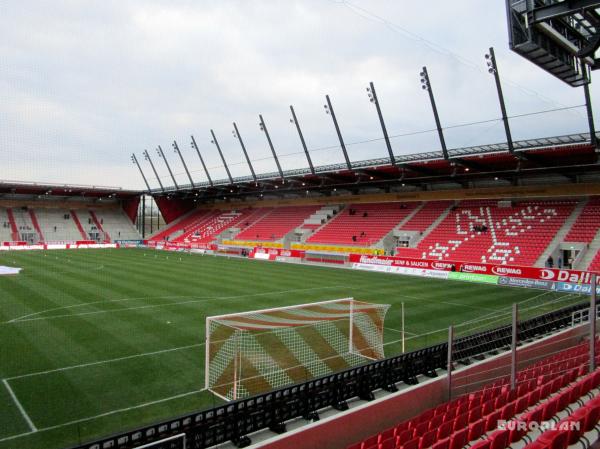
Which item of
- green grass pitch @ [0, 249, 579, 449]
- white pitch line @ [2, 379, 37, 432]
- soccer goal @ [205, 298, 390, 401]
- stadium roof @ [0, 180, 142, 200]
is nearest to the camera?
white pitch line @ [2, 379, 37, 432]

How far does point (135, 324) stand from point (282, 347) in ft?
18.2

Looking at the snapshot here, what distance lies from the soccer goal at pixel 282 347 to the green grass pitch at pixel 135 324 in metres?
0.53

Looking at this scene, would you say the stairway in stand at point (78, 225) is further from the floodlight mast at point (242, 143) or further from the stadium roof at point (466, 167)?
the floodlight mast at point (242, 143)

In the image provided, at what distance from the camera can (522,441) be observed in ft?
16.9

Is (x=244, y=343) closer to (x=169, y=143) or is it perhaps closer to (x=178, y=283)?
(x=178, y=283)

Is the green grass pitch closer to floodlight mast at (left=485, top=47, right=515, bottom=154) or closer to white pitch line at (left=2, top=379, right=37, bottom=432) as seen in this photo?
white pitch line at (left=2, top=379, right=37, bottom=432)

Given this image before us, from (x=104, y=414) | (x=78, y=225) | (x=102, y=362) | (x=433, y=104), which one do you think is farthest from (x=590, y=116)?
(x=78, y=225)

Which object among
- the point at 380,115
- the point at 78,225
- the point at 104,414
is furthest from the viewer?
the point at 78,225

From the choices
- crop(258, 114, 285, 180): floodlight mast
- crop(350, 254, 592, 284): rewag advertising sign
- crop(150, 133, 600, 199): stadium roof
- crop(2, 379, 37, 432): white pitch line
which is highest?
crop(258, 114, 285, 180): floodlight mast

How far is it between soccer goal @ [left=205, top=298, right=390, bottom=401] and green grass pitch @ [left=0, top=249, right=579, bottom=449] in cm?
53

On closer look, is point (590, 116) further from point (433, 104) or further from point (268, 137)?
point (268, 137)

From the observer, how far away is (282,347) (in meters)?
11.4

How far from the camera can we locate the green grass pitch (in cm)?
770

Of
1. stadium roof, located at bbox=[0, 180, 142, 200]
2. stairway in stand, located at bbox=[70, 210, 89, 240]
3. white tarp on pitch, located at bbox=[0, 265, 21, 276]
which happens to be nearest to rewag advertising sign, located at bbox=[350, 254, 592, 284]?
white tarp on pitch, located at bbox=[0, 265, 21, 276]
